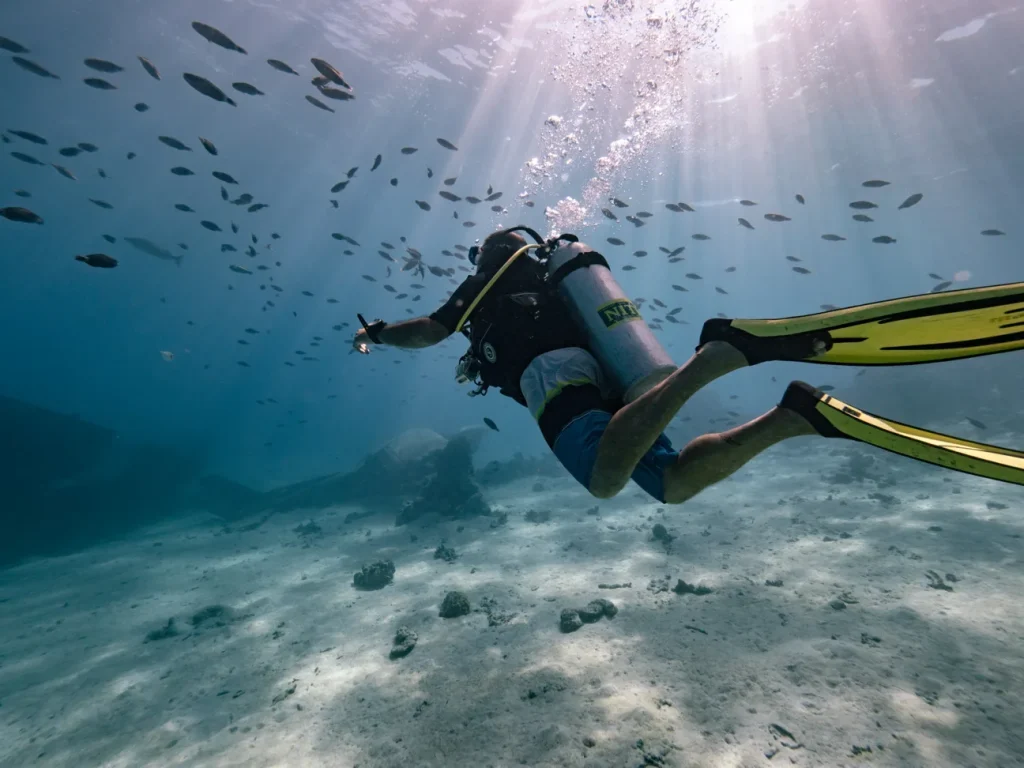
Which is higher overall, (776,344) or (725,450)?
(776,344)

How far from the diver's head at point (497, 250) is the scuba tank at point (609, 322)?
1.29ft

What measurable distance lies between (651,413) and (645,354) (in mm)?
877

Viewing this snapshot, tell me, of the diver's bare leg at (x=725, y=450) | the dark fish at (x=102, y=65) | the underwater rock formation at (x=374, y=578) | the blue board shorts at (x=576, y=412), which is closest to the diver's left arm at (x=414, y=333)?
the blue board shorts at (x=576, y=412)

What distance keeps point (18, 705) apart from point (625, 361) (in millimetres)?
11109

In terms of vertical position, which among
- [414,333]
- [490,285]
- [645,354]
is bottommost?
[414,333]

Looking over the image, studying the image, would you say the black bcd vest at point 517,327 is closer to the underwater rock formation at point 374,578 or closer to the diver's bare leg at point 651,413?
the diver's bare leg at point 651,413

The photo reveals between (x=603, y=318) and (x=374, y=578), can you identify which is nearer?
(x=603, y=318)

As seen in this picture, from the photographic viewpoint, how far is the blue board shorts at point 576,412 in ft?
9.53

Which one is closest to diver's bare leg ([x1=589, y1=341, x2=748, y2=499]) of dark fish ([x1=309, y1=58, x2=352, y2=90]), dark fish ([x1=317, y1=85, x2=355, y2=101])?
dark fish ([x1=309, y1=58, x2=352, y2=90])

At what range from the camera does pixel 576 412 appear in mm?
3047

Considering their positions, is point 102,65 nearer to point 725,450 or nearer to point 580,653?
point 725,450

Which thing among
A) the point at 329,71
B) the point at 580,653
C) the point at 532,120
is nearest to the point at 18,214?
the point at 329,71

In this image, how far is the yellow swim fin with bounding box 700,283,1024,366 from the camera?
208cm

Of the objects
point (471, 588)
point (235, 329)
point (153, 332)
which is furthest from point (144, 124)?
point (153, 332)
